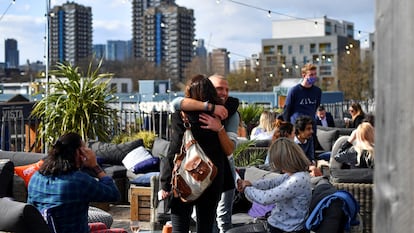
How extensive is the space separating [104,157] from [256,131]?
6.78 feet

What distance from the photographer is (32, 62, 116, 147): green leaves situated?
9.44 meters

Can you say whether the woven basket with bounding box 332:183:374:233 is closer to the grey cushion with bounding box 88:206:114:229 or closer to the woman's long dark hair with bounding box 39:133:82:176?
the grey cushion with bounding box 88:206:114:229

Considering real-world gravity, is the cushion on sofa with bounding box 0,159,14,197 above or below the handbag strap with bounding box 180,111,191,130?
below

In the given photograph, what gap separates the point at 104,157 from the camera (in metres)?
9.09

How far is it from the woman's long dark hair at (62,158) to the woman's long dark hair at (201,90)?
0.75m

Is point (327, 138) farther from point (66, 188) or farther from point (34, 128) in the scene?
point (66, 188)

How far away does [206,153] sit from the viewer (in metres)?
4.13

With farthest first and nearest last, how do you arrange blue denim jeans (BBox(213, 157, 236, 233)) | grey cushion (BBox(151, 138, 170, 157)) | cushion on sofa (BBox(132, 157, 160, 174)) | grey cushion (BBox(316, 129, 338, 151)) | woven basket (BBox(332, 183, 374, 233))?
grey cushion (BBox(316, 129, 338, 151)) → grey cushion (BBox(151, 138, 170, 157)) → cushion on sofa (BBox(132, 157, 160, 174)) → woven basket (BBox(332, 183, 374, 233)) → blue denim jeans (BBox(213, 157, 236, 233))

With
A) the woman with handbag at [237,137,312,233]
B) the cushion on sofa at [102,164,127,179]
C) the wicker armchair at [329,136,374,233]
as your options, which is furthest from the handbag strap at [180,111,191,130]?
the cushion on sofa at [102,164,127,179]

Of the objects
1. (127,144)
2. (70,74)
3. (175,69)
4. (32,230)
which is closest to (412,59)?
(32,230)

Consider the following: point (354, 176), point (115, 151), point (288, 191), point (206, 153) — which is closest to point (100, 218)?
point (206, 153)

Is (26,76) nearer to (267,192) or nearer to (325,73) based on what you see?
(325,73)

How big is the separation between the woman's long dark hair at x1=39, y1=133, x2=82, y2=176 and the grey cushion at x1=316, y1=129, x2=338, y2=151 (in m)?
7.47

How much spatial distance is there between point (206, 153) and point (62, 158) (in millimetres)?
850
